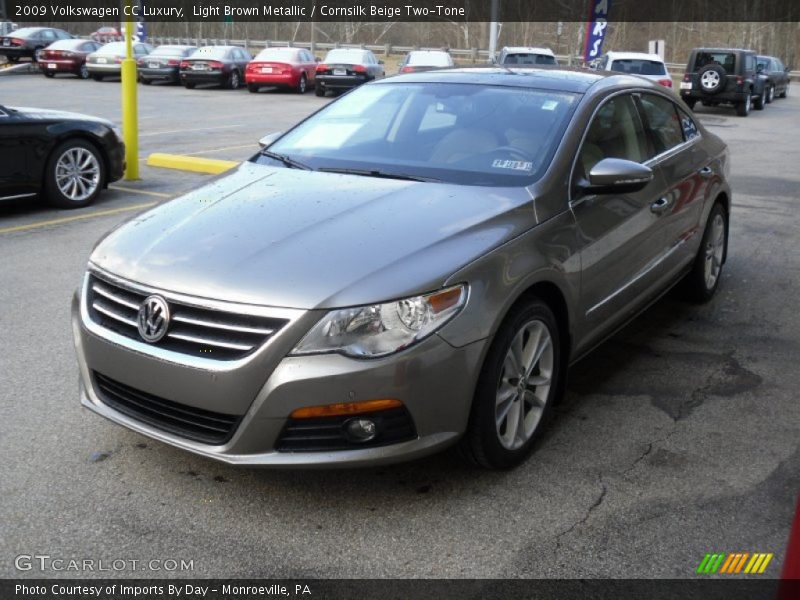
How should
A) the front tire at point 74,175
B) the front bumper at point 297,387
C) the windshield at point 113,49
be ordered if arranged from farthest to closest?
1. the windshield at point 113,49
2. the front tire at point 74,175
3. the front bumper at point 297,387

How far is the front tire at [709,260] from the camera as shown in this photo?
593cm

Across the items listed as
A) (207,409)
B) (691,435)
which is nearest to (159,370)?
(207,409)

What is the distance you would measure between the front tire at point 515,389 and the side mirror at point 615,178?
69 centimetres

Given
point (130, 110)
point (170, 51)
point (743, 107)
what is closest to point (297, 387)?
point (130, 110)

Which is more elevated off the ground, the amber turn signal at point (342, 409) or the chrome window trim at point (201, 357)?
the chrome window trim at point (201, 357)

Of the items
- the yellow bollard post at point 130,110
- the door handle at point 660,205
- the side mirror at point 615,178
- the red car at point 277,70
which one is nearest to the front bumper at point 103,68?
the red car at point 277,70

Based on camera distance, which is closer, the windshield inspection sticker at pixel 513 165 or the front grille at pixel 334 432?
the front grille at pixel 334 432

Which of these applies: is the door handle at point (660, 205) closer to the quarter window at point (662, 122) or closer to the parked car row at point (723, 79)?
the quarter window at point (662, 122)

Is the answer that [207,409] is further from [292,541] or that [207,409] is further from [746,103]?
[746,103]

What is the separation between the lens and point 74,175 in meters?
8.98

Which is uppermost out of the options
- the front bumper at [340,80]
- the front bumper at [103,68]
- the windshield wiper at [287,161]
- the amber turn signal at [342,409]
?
the front bumper at [103,68]

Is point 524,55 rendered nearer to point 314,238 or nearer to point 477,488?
point 314,238

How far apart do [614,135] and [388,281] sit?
2.07m

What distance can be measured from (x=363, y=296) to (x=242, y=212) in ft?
3.03
